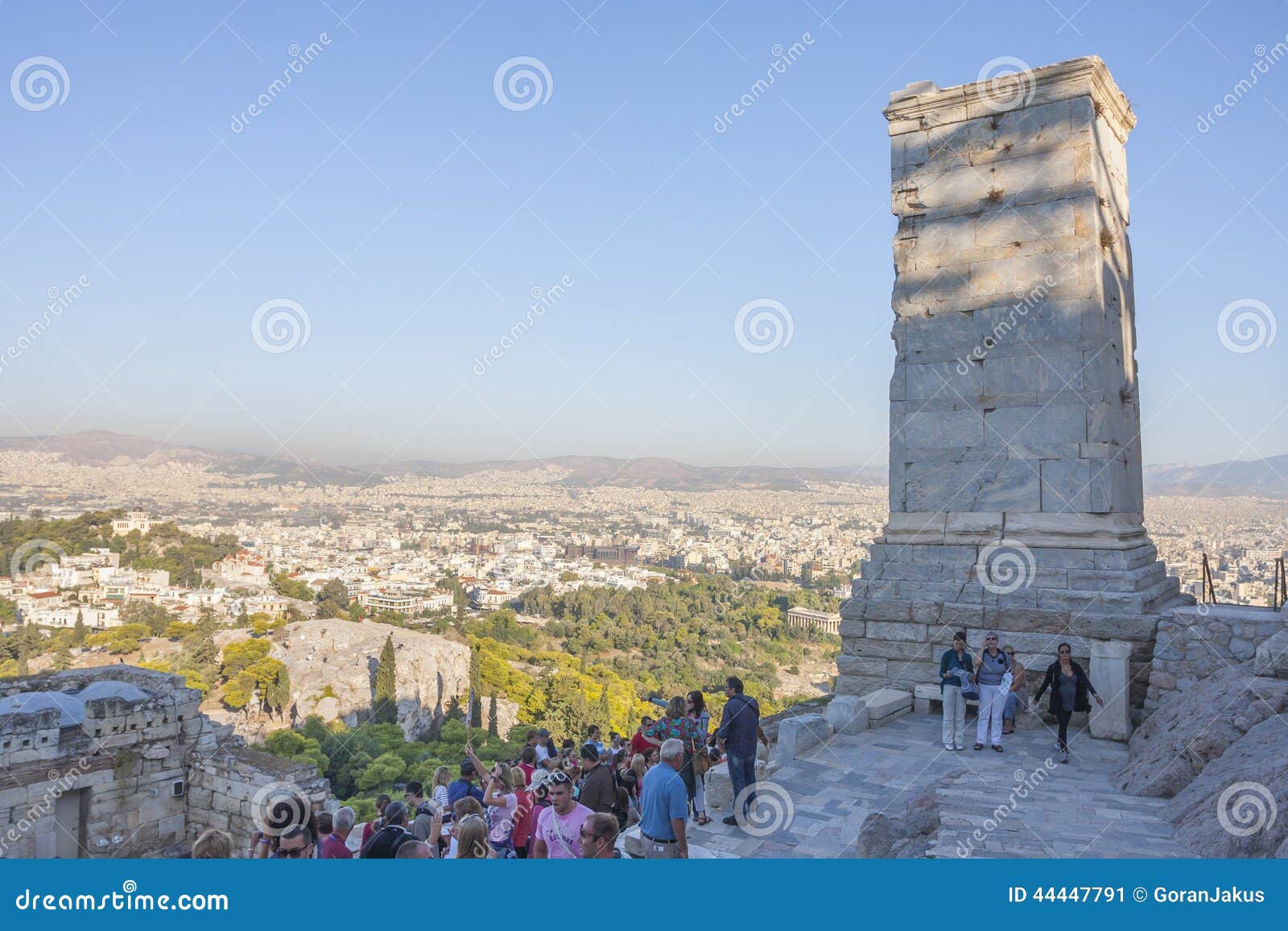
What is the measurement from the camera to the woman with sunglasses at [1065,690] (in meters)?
6.43

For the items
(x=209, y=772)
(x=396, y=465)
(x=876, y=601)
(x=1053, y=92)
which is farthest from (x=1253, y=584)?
(x=396, y=465)

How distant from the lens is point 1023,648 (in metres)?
7.78

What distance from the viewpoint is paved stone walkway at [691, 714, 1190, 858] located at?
4.32 meters

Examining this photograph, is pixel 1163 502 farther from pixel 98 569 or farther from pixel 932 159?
pixel 98 569

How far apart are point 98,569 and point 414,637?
1608 cm

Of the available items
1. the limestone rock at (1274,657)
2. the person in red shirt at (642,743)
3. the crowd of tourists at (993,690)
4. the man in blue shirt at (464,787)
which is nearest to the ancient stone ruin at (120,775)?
the man in blue shirt at (464,787)

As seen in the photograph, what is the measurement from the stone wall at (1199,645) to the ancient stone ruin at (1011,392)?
1.06ft

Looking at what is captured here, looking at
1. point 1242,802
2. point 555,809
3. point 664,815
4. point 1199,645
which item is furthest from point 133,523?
point 1242,802

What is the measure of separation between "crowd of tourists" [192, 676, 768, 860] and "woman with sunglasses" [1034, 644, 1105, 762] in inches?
100

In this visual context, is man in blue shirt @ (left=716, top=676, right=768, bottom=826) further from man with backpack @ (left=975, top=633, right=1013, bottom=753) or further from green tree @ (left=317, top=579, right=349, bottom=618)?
green tree @ (left=317, top=579, right=349, bottom=618)

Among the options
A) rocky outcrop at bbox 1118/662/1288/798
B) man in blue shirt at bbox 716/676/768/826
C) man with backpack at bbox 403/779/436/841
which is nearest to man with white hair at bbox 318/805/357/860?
man with backpack at bbox 403/779/436/841

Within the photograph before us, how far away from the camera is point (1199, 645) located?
688 cm

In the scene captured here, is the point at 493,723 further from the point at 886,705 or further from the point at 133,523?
the point at 886,705

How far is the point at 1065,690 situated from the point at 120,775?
11.8 metres
